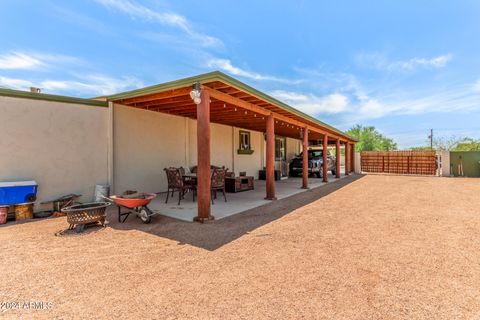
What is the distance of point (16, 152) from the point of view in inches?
192

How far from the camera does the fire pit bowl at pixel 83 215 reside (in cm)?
386

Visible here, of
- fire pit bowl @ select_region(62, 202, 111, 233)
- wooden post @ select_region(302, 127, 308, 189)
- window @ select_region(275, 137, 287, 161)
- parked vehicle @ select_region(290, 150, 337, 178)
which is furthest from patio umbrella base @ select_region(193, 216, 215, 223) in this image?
parked vehicle @ select_region(290, 150, 337, 178)

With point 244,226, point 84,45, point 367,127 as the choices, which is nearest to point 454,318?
point 244,226

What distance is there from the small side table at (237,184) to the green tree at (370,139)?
35531mm

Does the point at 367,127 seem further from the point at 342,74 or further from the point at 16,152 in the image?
the point at 16,152

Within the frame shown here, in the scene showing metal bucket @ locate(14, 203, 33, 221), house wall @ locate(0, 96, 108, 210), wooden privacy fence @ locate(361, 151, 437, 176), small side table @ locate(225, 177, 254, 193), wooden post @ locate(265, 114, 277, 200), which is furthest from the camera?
wooden privacy fence @ locate(361, 151, 437, 176)

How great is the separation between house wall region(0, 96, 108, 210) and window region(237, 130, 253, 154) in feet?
21.3

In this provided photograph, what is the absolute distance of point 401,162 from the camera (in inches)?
669

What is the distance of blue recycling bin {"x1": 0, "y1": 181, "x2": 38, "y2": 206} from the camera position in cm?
446

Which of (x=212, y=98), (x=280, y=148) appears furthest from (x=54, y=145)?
(x=280, y=148)

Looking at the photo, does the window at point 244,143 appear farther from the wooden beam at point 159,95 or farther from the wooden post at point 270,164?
the wooden beam at point 159,95

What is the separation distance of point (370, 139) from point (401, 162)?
25.4m

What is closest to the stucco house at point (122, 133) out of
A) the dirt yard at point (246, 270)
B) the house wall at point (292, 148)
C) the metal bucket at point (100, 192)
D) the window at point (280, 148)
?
the metal bucket at point (100, 192)

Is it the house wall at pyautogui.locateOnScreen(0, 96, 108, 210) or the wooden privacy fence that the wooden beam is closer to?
the house wall at pyautogui.locateOnScreen(0, 96, 108, 210)
